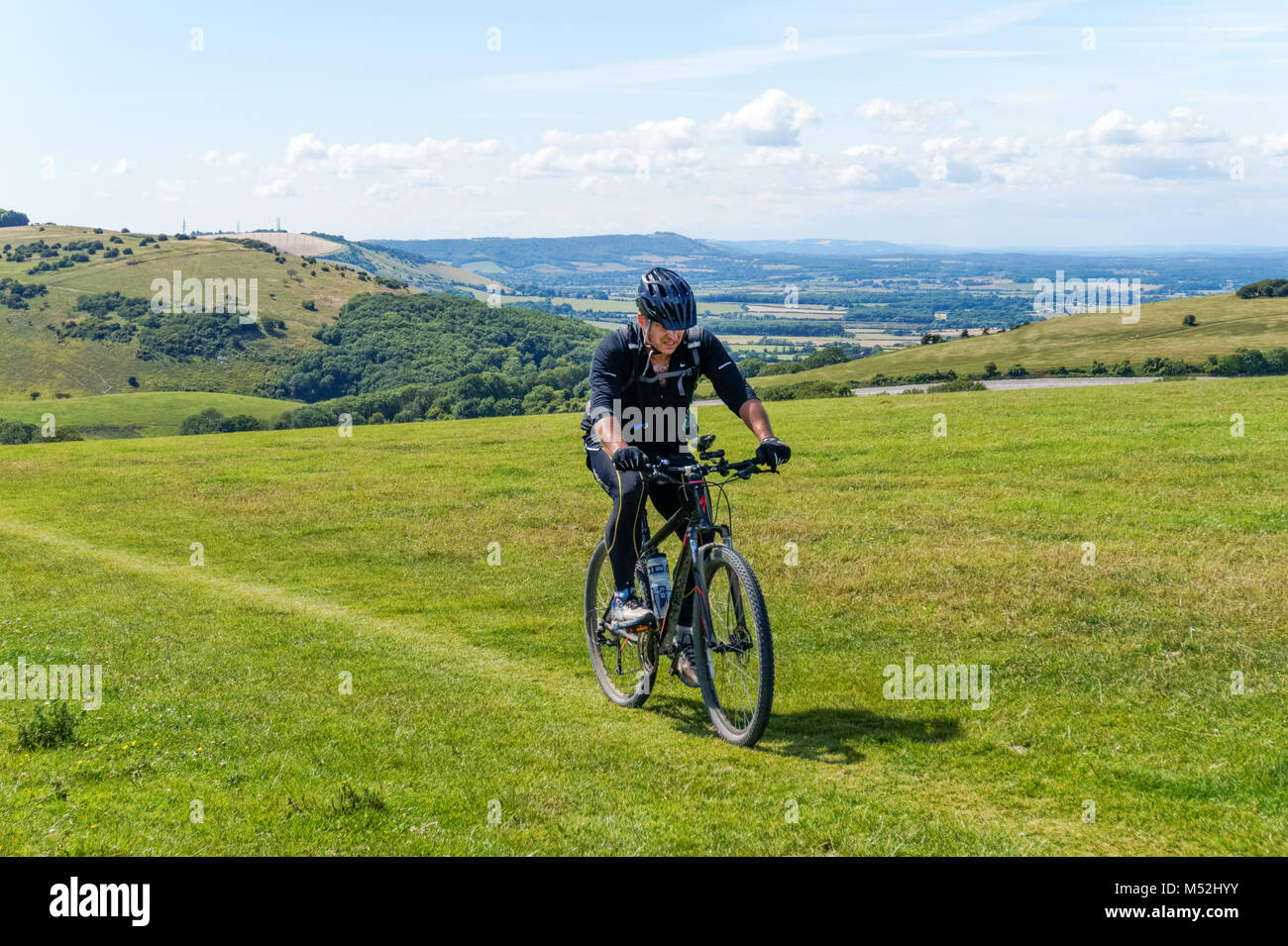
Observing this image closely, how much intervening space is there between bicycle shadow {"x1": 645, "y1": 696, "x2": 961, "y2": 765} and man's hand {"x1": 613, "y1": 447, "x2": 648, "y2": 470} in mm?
2710

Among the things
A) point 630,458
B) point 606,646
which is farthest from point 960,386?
point 630,458

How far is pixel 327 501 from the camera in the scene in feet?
95.1

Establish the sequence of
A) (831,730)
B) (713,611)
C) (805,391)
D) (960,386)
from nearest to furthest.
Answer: (713,611) < (831,730) < (960,386) < (805,391)

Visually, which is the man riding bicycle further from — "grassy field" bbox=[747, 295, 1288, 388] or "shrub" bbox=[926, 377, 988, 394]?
"grassy field" bbox=[747, 295, 1288, 388]

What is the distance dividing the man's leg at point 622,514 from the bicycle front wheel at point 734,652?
3.44ft

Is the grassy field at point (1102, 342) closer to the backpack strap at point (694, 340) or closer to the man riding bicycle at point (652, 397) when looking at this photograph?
the man riding bicycle at point (652, 397)

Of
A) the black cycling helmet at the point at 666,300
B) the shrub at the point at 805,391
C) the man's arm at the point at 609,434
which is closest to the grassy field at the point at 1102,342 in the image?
the shrub at the point at 805,391

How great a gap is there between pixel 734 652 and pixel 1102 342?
10464 centimetres

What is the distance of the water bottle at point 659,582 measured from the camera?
9.26 m

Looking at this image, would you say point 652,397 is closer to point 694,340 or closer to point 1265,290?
point 694,340

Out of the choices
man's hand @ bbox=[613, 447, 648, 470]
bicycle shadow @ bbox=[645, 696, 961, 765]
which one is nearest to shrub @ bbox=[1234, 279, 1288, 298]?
bicycle shadow @ bbox=[645, 696, 961, 765]

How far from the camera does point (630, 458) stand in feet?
26.7

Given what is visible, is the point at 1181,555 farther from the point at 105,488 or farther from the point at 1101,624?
the point at 105,488
